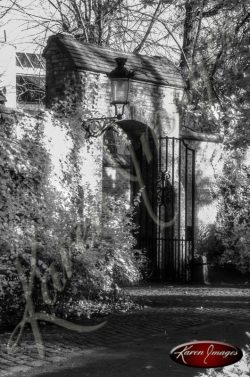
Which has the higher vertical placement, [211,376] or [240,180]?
[240,180]

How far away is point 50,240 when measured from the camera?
26.7 feet

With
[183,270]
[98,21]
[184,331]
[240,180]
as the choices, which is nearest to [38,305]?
[184,331]

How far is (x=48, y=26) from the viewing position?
19.7 metres

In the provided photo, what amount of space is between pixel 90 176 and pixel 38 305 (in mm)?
4460

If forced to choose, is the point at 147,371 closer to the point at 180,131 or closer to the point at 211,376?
the point at 211,376

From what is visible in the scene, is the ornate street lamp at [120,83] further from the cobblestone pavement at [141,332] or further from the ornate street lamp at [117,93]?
the cobblestone pavement at [141,332]

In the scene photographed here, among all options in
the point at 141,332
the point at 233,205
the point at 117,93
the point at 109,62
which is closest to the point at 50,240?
the point at 141,332

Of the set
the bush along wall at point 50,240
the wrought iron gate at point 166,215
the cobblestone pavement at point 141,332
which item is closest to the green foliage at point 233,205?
the wrought iron gate at point 166,215

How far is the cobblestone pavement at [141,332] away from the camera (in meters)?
6.17

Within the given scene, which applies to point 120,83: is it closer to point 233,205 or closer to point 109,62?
point 109,62

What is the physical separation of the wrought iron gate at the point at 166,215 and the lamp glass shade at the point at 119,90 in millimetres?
1571

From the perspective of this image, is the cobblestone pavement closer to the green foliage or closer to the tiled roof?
the tiled roof

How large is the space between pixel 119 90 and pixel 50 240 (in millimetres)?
4663

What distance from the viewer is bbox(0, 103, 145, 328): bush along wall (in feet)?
25.5
